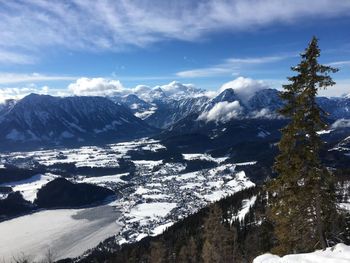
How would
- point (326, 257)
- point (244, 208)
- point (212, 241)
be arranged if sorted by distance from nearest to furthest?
point (326, 257) < point (212, 241) < point (244, 208)

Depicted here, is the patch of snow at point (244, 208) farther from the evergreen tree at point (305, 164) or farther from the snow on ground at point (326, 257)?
the snow on ground at point (326, 257)

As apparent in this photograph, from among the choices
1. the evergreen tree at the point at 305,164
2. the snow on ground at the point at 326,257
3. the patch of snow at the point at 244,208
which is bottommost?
the patch of snow at the point at 244,208

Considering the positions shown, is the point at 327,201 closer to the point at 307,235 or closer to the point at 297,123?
the point at 307,235

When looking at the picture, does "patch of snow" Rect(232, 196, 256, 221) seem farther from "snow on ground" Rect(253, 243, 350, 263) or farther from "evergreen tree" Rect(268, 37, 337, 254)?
"snow on ground" Rect(253, 243, 350, 263)

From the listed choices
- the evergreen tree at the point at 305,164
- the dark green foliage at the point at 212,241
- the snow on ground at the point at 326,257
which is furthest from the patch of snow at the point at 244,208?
A: the snow on ground at the point at 326,257

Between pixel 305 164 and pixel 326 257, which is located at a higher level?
pixel 305 164

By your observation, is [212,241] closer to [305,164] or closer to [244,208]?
[305,164]

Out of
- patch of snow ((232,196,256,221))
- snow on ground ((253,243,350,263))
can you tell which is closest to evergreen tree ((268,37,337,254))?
snow on ground ((253,243,350,263))

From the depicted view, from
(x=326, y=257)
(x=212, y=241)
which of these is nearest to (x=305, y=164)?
(x=326, y=257)
